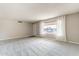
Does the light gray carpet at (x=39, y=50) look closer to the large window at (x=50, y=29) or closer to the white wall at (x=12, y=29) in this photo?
the large window at (x=50, y=29)

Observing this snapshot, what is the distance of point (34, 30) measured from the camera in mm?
10453

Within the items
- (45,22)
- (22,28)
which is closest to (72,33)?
(45,22)

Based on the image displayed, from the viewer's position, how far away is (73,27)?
5156 millimetres

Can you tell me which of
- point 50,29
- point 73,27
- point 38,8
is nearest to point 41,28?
point 50,29

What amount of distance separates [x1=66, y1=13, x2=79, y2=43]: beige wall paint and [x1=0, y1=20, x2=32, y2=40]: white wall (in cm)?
567

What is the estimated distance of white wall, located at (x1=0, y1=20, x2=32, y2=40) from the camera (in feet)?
23.4

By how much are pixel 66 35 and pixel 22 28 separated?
5651 millimetres

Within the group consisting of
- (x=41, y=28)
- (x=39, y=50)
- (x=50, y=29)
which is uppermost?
(x=41, y=28)

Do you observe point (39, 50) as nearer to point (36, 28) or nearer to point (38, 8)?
point (38, 8)

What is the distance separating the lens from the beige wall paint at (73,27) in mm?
4945

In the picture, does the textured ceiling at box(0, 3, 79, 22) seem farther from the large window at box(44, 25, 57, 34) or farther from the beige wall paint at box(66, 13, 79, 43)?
the large window at box(44, 25, 57, 34)

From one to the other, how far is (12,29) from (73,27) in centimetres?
616

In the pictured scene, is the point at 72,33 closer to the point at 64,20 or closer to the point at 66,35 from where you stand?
the point at 66,35

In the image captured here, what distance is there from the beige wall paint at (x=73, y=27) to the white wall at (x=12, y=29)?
567 cm
